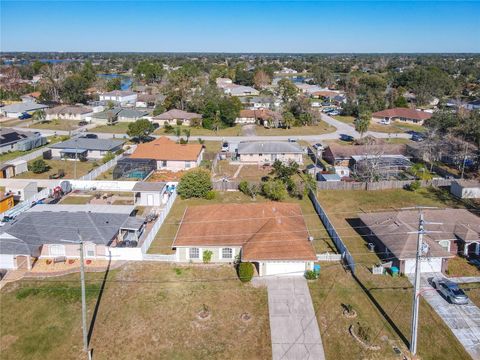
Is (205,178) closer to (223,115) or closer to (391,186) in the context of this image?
(391,186)

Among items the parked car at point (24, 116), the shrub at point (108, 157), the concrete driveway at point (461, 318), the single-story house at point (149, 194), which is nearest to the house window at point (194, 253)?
the single-story house at point (149, 194)

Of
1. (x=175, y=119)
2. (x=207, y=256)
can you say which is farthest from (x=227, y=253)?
(x=175, y=119)

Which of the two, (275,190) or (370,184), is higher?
(275,190)

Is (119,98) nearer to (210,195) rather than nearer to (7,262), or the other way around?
(210,195)

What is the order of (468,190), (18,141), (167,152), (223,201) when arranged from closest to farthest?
(223,201) → (468,190) → (167,152) → (18,141)

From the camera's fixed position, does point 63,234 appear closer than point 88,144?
Yes

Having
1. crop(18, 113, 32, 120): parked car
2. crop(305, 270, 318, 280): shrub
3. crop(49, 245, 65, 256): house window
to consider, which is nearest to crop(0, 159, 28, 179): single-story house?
crop(49, 245, 65, 256): house window

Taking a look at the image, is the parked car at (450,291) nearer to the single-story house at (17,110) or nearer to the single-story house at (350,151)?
the single-story house at (350,151)
